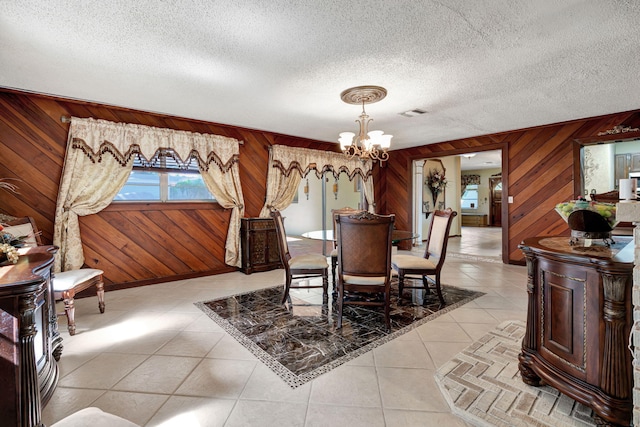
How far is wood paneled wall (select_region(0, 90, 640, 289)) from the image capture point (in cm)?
322

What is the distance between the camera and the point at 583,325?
143cm

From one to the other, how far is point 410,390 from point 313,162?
4486mm

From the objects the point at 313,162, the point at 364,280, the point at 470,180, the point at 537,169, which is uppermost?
the point at 470,180

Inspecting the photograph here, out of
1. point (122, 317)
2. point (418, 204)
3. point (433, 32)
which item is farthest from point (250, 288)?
point (418, 204)

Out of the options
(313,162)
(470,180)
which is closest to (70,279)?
(313,162)

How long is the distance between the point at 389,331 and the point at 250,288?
2.02 meters

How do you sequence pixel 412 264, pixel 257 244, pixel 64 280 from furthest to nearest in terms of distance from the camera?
pixel 257 244, pixel 412 264, pixel 64 280

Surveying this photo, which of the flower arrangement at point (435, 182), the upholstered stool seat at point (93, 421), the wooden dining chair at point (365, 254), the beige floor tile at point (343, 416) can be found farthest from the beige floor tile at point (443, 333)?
the flower arrangement at point (435, 182)

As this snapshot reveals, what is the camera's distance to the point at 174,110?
12.5ft

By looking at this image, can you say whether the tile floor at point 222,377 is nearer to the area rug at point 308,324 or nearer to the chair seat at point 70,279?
the area rug at point 308,324

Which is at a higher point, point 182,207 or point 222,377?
point 182,207

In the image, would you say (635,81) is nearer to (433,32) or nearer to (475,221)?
(433,32)

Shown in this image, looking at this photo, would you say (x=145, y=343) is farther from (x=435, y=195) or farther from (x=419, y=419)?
(x=435, y=195)

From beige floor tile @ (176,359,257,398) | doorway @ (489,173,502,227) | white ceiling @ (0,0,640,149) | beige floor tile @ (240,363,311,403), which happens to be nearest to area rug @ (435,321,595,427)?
beige floor tile @ (240,363,311,403)
